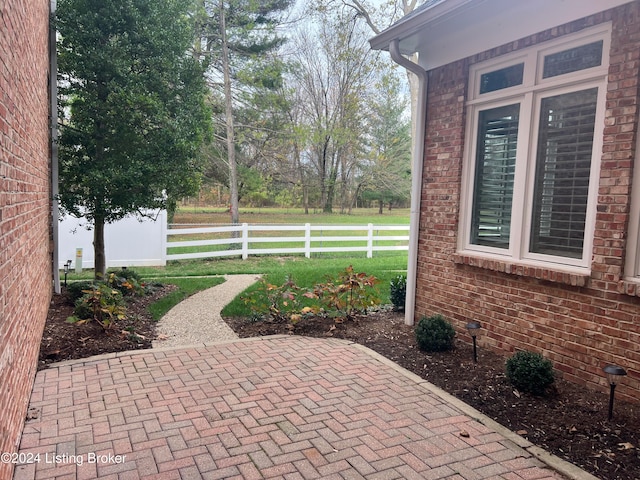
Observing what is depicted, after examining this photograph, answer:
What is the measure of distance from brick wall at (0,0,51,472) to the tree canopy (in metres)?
2.14

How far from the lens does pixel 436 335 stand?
15.4 feet

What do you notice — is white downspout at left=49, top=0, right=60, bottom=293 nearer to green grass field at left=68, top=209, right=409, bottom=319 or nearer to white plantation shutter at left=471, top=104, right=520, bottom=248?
green grass field at left=68, top=209, right=409, bottom=319

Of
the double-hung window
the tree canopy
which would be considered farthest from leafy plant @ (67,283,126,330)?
the double-hung window

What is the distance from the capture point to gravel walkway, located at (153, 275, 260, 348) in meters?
5.30

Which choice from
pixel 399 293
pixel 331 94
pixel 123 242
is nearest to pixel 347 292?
pixel 399 293

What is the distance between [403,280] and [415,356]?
6.49ft

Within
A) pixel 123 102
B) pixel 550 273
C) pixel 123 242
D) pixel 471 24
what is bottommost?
pixel 123 242

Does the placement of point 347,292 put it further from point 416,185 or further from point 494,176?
point 494,176

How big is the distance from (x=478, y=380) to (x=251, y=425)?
2063 mm

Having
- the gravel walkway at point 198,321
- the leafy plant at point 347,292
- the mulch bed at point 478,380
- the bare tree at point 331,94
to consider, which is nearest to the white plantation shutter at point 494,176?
the mulch bed at point 478,380

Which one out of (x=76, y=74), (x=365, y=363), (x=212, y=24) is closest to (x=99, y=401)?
(x=365, y=363)

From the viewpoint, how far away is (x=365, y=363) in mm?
4516

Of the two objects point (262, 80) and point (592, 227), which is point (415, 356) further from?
point (262, 80)

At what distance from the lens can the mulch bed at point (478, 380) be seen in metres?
2.94
